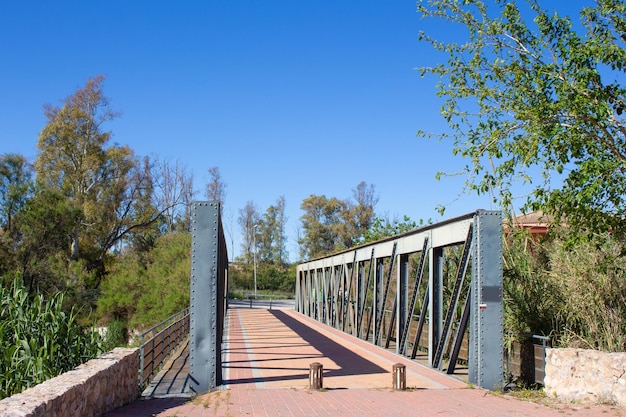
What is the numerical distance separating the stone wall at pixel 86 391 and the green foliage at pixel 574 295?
6.04 meters

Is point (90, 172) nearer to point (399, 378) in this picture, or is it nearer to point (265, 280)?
point (265, 280)

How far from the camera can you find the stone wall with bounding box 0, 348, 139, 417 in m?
5.12

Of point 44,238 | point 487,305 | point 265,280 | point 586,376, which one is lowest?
point 586,376

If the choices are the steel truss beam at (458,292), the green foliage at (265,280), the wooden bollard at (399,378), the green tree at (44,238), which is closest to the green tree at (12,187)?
the green tree at (44,238)

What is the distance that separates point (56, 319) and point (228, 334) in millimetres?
11530

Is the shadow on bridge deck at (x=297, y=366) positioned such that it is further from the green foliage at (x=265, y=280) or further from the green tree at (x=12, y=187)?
the green foliage at (x=265, y=280)

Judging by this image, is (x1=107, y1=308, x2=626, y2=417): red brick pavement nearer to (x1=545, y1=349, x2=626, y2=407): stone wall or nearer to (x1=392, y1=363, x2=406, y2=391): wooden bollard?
(x1=392, y1=363, x2=406, y2=391): wooden bollard

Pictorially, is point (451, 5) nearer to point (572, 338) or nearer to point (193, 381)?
point (572, 338)

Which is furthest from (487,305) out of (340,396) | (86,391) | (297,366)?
(86,391)

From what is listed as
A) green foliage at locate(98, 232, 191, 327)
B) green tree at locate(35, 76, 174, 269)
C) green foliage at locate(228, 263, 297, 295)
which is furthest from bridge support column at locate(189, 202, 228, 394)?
green foliage at locate(228, 263, 297, 295)

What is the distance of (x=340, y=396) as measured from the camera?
8.47 m

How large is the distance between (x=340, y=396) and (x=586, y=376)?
10.7 feet

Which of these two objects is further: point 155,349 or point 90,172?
point 90,172

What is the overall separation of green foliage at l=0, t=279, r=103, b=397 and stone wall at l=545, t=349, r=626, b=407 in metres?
6.33
